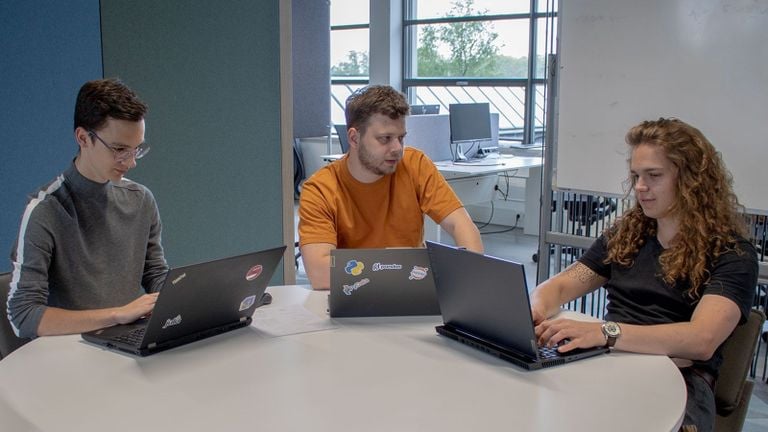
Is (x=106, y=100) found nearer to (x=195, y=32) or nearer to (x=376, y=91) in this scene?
(x=376, y=91)

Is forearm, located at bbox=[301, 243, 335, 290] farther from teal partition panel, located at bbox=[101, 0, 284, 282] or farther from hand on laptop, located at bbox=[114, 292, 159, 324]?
teal partition panel, located at bbox=[101, 0, 284, 282]

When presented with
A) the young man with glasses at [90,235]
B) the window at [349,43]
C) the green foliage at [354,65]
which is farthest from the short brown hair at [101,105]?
the green foliage at [354,65]

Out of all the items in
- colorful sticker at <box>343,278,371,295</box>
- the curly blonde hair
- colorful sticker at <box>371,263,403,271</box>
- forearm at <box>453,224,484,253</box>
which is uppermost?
the curly blonde hair

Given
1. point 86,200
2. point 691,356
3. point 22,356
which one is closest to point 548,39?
point 691,356

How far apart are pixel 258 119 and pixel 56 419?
2.39 m

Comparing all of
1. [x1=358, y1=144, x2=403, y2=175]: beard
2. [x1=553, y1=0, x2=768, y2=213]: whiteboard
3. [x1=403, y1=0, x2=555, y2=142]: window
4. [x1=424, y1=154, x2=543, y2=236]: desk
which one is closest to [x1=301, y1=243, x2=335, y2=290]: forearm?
[x1=358, y1=144, x2=403, y2=175]: beard

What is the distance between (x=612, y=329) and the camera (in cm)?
159

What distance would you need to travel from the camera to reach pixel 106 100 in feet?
6.05

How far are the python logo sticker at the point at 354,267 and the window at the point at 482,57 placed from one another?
15.8 feet

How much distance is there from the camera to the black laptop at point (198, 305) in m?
1.50

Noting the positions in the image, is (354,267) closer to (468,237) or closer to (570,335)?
(570,335)

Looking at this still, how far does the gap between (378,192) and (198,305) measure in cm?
92

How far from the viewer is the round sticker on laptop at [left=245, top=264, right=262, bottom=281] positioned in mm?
1643

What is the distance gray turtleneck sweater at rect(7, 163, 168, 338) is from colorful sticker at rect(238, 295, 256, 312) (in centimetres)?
43
